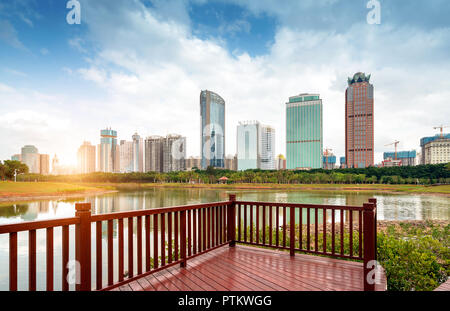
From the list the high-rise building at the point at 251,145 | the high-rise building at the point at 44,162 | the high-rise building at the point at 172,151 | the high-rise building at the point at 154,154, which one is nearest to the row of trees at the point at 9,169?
the high-rise building at the point at 44,162

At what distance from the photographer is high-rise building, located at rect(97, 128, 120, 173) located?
84.4 m

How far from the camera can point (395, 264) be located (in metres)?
3.89

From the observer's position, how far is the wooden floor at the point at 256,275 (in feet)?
9.51

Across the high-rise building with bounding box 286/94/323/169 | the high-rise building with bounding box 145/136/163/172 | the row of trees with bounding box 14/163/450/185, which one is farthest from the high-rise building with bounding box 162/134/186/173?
the high-rise building with bounding box 286/94/323/169

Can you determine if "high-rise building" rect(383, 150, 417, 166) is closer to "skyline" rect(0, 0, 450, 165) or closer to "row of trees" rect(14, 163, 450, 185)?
"row of trees" rect(14, 163, 450, 185)

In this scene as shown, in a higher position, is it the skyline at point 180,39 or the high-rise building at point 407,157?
the skyline at point 180,39

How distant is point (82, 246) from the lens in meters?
2.29

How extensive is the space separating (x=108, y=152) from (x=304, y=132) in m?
80.6

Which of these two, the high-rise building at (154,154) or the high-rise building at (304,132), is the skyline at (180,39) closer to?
the high-rise building at (154,154)

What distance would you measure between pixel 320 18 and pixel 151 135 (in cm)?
10772

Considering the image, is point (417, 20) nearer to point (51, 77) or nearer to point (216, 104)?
point (51, 77)

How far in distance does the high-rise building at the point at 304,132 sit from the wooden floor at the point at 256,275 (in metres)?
106

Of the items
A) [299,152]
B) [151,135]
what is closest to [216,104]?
[151,135]
